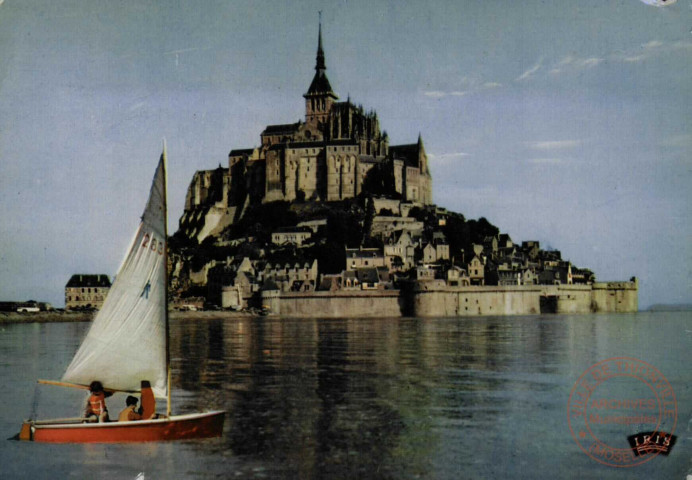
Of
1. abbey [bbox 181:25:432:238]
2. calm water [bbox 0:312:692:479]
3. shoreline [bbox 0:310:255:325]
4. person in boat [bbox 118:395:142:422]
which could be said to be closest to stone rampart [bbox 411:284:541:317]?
shoreline [bbox 0:310:255:325]

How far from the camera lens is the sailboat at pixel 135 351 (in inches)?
603

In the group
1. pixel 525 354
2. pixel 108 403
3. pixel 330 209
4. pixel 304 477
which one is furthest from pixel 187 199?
pixel 304 477

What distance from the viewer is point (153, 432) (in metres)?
15.3

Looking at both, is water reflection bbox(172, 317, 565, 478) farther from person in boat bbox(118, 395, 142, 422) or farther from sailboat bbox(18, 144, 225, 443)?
person in boat bbox(118, 395, 142, 422)

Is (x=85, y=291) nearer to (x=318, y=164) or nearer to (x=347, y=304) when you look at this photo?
(x=347, y=304)

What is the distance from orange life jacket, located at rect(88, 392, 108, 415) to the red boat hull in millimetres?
485

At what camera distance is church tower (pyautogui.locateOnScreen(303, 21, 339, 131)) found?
102m

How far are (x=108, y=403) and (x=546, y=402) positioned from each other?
39.5ft

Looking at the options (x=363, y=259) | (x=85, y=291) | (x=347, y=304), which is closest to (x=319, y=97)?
(x=363, y=259)

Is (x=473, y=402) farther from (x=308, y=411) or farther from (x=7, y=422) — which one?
(x=7, y=422)

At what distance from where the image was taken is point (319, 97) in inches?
4060

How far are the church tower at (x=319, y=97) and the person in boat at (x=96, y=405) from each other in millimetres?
88215

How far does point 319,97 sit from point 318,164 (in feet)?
39.2

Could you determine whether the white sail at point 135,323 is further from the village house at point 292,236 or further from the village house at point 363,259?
the village house at point 292,236
